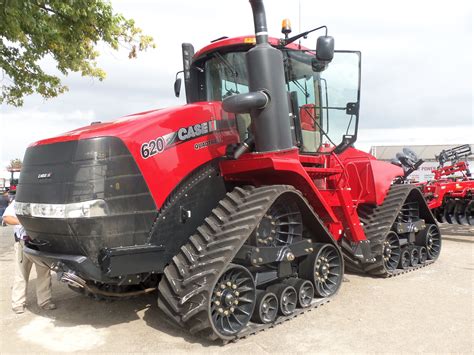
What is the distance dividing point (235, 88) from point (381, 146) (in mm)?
34125

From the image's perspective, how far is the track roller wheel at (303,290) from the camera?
4457 mm

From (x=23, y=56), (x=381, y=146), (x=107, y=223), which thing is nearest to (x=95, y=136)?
(x=107, y=223)

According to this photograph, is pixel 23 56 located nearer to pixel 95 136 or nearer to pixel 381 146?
pixel 95 136

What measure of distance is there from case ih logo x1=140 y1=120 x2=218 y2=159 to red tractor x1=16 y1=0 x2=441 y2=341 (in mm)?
13

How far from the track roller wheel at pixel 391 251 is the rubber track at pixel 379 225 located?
0.10 metres

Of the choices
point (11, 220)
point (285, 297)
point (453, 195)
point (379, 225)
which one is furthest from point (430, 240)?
point (11, 220)

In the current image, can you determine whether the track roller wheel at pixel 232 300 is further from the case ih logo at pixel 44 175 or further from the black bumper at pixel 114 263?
the case ih logo at pixel 44 175

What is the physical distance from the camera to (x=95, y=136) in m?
3.54

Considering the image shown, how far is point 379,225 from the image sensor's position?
19.9ft

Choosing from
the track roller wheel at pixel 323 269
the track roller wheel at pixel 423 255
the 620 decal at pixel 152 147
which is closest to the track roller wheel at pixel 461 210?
the track roller wheel at pixel 423 255

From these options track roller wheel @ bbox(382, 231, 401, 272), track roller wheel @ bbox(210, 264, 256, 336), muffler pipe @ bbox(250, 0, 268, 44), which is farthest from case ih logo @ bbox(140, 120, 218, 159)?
track roller wheel @ bbox(382, 231, 401, 272)

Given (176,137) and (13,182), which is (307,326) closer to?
(176,137)

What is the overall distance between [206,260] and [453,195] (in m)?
7.83

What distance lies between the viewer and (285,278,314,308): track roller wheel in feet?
14.6
